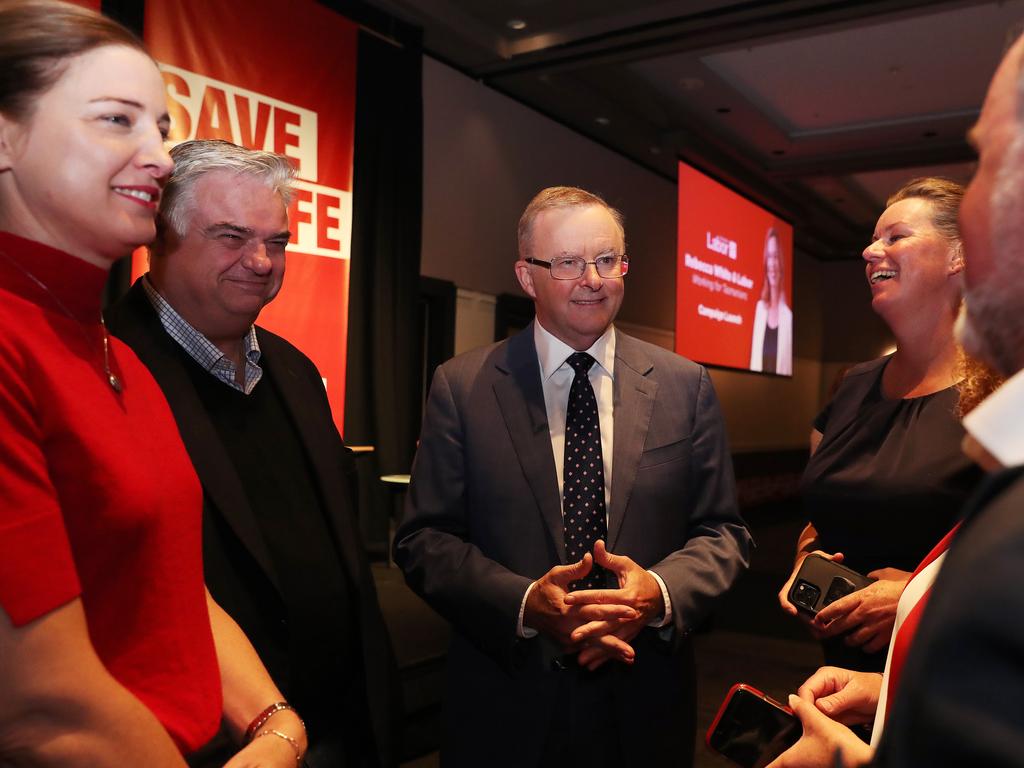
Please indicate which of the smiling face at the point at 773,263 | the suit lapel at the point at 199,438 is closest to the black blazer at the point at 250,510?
the suit lapel at the point at 199,438

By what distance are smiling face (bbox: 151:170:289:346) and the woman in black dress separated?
4.42ft

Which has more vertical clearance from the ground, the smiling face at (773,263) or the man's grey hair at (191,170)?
the smiling face at (773,263)

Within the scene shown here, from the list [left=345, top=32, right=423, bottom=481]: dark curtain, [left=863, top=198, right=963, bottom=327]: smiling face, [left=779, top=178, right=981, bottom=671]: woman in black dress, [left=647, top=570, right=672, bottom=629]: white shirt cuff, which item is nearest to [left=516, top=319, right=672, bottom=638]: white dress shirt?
[left=647, top=570, right=672, bottom=629]: white shirt cuff

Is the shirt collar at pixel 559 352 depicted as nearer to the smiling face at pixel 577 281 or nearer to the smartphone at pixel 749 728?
the smiling face at pixel 577 281

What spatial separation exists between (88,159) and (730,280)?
7.11 meters

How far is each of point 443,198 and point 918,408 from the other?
198 inches

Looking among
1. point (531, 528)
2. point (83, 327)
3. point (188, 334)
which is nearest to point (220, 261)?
point (188, 334)

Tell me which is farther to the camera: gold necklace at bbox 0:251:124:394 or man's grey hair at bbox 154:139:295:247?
man's grey hair at bbox 154:139:295:247

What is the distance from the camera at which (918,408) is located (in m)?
1.85

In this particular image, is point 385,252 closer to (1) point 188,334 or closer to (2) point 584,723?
(1) point 188,334

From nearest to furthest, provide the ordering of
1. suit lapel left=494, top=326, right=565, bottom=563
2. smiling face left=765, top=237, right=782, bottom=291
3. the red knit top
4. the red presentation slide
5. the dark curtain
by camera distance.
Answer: the red knit top < suit lapel left=494, top=326, right=565, bottom=563 < the dark curtain < the red presentation slide < smiling face left=765, top=237, right=782, bottom=291

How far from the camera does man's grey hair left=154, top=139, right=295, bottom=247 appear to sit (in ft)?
5.22

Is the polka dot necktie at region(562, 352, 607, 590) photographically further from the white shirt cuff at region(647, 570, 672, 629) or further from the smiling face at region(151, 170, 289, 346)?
the smiling face at region(151, 170, 289, 346)

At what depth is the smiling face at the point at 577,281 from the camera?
190 centimetres
